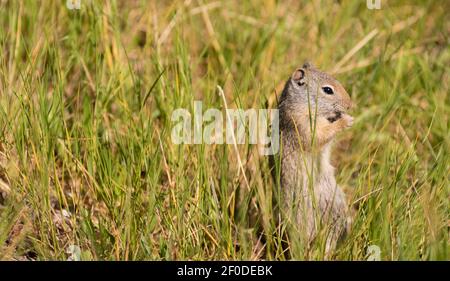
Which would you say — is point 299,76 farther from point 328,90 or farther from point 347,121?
point 347,121

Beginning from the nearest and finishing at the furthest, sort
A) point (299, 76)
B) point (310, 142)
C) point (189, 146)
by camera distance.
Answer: point (189, 146)
point (310, 142)
point (299, 76)

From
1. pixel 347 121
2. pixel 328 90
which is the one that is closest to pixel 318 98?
pixel 328 90

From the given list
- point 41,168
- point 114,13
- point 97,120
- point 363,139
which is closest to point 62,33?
point 114,13

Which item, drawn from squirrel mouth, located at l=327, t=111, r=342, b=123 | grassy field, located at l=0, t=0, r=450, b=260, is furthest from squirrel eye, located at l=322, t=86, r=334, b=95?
grassy field, located at l=0, t=0, r=450, b=260

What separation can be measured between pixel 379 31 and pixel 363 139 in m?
1.12

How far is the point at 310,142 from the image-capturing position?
4219mm

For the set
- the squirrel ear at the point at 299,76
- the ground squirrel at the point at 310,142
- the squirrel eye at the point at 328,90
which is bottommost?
the ground squirrel at the point at 310,142

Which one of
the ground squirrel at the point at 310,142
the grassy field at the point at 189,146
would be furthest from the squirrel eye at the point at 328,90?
the grassy field at the point at 189,146

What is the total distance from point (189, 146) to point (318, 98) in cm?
72

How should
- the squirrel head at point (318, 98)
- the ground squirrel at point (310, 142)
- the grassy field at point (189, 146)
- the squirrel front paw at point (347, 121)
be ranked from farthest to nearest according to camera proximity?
1. the squirrel head at point (318, 98)
2. the squirrel front paw at point (347, 121)
3. the ground squirrel at point (310, 142)
4. the grassy field at point (189, 146)

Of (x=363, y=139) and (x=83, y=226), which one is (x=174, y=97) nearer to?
(x=83, y=226)

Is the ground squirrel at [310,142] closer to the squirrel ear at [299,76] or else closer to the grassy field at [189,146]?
the squirrel ear at [299,76]

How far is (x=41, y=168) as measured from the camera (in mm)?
3701

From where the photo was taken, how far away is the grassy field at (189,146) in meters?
3.65
